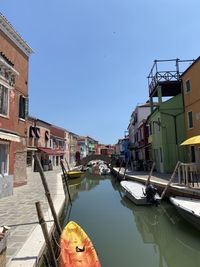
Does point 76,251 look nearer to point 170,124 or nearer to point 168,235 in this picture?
point 168,235

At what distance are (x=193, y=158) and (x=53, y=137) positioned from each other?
32.1 m

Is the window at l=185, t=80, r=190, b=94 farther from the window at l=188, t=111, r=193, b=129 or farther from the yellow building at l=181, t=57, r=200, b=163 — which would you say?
the window at l=188, t=111, r=193, b=129

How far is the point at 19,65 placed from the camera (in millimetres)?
17938

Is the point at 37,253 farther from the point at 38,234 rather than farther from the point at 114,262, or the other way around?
the point at 114,262

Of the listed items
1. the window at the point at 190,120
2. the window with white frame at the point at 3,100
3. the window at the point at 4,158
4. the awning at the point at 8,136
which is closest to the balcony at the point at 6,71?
the window with white frame at the point at 3,100

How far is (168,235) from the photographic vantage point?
9.82 meters

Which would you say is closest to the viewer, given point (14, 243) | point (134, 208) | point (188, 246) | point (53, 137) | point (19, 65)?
point (14, 243)

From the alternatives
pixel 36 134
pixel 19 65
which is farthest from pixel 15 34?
pixel 36 134

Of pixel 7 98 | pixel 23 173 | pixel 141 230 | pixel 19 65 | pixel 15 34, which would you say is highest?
pixel 15 34

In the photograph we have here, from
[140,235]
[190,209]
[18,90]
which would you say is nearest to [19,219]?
[140,235]

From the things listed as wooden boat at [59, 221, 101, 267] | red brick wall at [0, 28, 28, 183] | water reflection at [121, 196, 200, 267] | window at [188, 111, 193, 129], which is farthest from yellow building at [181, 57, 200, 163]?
wooden boat at [59, 221, 101, 267]

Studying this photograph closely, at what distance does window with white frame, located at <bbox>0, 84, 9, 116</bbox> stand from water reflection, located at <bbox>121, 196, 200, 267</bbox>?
30.1ft

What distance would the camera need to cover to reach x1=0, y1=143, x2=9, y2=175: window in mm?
13014

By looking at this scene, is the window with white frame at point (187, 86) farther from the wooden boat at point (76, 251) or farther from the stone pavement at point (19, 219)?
the wooden boat at point (76, 251)
